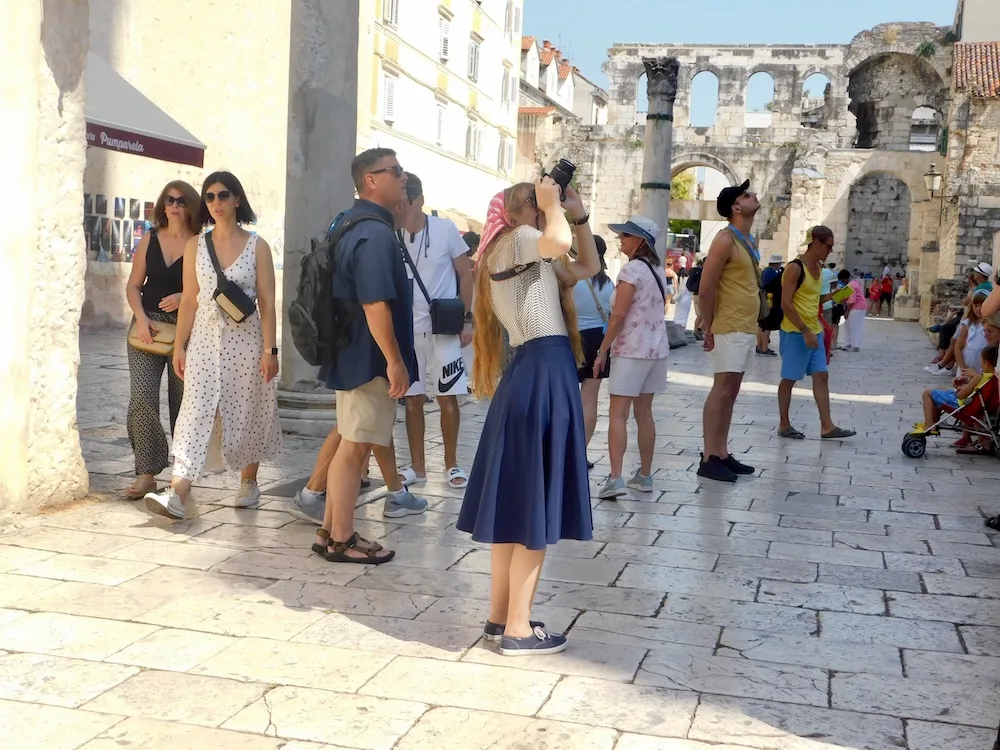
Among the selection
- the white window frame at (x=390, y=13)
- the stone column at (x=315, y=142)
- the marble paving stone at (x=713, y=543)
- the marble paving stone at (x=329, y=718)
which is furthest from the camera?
the white window frame at (x=390, y=13)

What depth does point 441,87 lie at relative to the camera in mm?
31844

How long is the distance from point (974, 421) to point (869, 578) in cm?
452

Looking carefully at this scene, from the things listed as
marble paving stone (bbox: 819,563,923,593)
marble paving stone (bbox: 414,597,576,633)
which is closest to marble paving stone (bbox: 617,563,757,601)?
marble paving stone (bbox: 819,563,923,593)

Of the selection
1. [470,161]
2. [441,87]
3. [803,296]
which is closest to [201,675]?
[803,296]

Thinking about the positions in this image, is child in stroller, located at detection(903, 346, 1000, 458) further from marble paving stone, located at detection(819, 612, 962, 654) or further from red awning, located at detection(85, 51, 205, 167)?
red awning, located at detection(85, 51, 205, 167)

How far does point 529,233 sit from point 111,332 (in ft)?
45.2

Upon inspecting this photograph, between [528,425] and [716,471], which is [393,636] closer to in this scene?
[528,425]

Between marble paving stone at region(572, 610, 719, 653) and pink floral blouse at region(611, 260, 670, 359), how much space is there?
280 cm

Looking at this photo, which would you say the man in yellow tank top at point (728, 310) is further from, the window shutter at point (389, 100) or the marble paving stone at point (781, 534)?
the window shutter at point (389, 100)

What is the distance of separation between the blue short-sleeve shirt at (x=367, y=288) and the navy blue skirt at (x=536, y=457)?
106cm

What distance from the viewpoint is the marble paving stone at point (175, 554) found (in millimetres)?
5301

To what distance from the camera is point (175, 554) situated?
17.8 feet

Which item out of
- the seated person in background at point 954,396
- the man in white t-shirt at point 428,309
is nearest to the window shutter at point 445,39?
the seated person in background at point 954,396

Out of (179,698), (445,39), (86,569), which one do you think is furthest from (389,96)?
(179,698)
